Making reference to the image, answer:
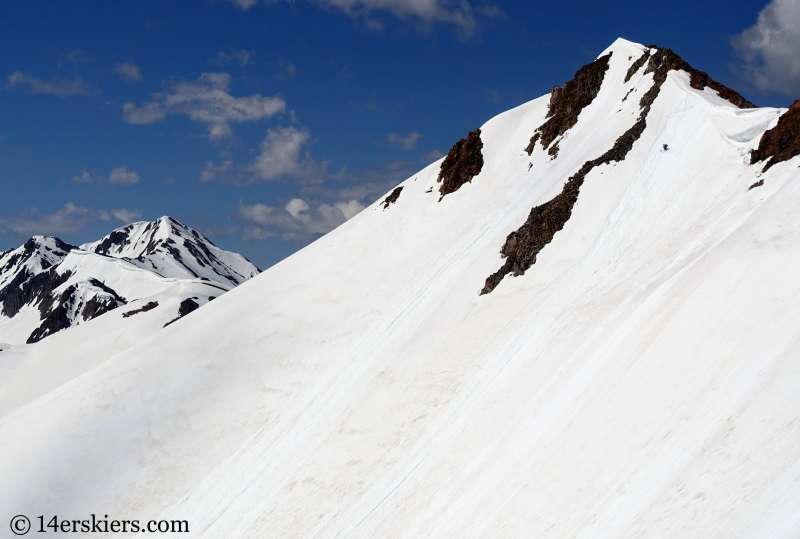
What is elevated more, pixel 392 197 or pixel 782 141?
pixel 392 197

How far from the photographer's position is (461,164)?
57.0m

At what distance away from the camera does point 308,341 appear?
43.1m

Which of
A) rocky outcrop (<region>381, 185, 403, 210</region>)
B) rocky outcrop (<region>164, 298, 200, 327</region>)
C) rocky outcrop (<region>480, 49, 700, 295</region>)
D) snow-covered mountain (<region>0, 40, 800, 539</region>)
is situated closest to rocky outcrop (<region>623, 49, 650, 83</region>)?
snow-covered mountain (<region>0, 40, 800, 539</region>)

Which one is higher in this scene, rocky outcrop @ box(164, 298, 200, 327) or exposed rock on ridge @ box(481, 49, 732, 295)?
rocky outcrop @ box(164, 298, 200, 327)

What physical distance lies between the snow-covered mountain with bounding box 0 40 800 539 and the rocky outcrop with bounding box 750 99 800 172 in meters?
0.14

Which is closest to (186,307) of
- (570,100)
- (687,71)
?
(570,100)

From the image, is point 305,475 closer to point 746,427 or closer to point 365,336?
point 365,336

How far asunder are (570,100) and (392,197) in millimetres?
17116

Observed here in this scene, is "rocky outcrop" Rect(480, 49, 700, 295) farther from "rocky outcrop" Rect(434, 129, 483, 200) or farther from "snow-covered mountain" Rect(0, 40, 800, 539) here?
"rocky outcrop" Rect(434, 129, 483, 200)

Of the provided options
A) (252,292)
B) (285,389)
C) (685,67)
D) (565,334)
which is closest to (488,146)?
(685,67)

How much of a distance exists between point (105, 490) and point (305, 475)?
481 inches

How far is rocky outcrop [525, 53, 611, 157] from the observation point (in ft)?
176

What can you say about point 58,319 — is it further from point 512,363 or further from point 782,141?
point 782,141

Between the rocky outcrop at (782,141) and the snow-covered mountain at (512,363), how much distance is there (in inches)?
5.6
